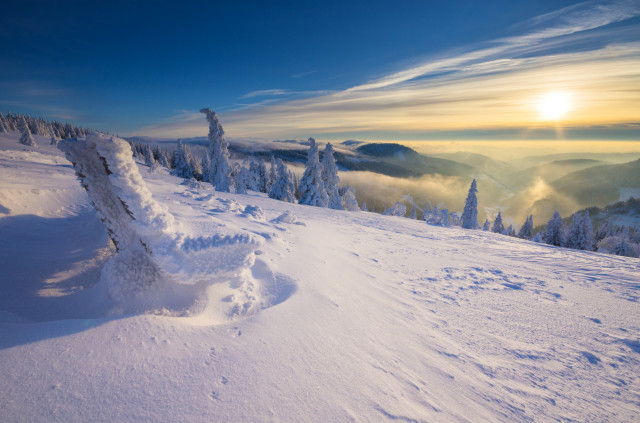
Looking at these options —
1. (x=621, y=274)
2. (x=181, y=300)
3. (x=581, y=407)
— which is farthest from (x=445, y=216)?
(x=181, y=300)

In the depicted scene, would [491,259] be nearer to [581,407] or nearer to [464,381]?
[581,407]

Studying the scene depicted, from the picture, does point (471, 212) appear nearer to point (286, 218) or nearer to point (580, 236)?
point (580, 236)

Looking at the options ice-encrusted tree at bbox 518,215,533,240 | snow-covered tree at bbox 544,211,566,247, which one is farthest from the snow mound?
ice-encrusted tree at bbox 518,215,533,240

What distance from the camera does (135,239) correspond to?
3.73 metres

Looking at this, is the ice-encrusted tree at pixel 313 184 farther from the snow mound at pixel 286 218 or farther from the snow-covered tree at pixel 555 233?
the snow-covered tree at pixel 555 233

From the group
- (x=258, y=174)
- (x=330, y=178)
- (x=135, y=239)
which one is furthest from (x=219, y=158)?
(x=258, y=174)

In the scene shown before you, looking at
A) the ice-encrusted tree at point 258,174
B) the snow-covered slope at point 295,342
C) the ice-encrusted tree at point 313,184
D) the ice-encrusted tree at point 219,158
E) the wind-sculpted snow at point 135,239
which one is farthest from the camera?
the ice-encrusted tree at point 258,174

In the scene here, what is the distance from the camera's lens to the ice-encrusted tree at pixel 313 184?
32594mm

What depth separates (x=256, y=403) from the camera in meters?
2.24

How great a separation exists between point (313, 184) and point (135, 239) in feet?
97.6

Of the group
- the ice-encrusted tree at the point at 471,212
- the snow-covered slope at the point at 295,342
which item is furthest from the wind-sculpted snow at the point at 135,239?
the ice-encrusted tree at the point at 471,212

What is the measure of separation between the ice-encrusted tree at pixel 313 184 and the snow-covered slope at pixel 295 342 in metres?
26.0

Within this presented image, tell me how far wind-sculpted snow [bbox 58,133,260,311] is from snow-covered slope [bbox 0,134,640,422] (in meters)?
0.31

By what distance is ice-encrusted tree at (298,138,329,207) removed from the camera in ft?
107
